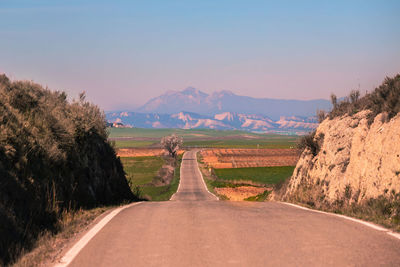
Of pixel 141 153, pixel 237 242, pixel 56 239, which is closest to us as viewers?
pixel 237 242

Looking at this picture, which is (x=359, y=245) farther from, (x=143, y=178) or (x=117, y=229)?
(x=143, y=178)

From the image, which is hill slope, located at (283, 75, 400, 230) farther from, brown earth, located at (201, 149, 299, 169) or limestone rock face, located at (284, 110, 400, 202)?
brown earth, located at (201, 149, 299, 169)

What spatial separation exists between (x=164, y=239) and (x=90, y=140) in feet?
31.5

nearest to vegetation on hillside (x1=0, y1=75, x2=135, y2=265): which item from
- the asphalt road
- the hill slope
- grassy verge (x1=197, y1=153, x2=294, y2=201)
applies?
the asphalt road

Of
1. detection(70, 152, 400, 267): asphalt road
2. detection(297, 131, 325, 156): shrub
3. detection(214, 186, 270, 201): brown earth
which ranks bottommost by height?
detection(214, 186, 270, 201): brown earth

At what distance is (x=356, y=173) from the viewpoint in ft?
44.8

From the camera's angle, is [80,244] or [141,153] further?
[141,153]

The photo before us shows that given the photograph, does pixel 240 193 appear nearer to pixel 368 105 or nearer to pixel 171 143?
pixel 368 105

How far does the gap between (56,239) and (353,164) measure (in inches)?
416

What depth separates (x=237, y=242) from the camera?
6.46 m

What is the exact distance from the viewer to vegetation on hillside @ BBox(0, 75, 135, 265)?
7563 mm

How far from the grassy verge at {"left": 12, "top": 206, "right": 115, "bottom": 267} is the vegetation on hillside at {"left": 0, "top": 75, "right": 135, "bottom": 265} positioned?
0.53 feet

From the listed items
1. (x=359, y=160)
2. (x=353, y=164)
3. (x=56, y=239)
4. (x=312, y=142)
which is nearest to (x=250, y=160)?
(x=312, y=142)

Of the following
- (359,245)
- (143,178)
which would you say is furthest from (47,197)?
(143,178)
